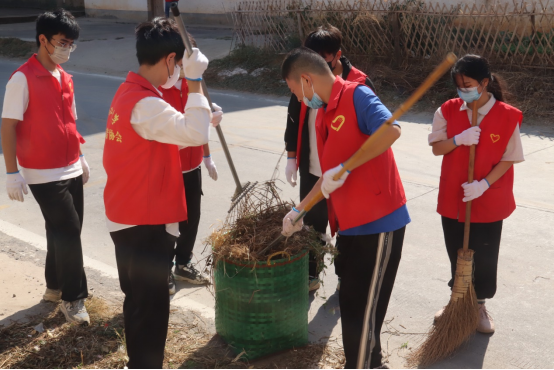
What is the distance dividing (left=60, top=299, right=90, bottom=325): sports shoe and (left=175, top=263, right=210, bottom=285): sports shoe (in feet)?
2.63

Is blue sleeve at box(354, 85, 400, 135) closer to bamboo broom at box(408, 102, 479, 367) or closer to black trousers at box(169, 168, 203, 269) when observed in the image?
bamboo broom at box(408, 102, 479, 367)

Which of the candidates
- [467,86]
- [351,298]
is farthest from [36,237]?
[467,86]

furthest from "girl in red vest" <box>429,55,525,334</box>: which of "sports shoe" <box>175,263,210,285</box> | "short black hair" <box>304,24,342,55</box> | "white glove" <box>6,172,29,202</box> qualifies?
"white glove" <box>6,172,29,202</box>

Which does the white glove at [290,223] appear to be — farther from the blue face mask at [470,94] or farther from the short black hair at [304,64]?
the blue face mask at [470,94]

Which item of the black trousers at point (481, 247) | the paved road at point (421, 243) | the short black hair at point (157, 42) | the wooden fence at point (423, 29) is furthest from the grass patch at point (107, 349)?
the wooden fence at point (423, 29)

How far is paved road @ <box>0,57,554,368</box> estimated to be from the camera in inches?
138

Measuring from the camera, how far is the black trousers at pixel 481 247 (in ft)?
11.1

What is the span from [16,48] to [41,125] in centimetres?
1613

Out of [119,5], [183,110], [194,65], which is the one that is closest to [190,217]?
[183,110]

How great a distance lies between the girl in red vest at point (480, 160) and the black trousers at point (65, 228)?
7.38ft

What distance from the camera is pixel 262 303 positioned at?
3105 millimetres

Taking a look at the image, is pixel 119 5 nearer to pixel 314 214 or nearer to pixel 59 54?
pixel 59 54

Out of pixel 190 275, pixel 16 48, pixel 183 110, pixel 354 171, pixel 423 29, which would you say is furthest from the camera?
pixel 16 48

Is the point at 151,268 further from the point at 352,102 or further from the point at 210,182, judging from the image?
the point at 210,182
